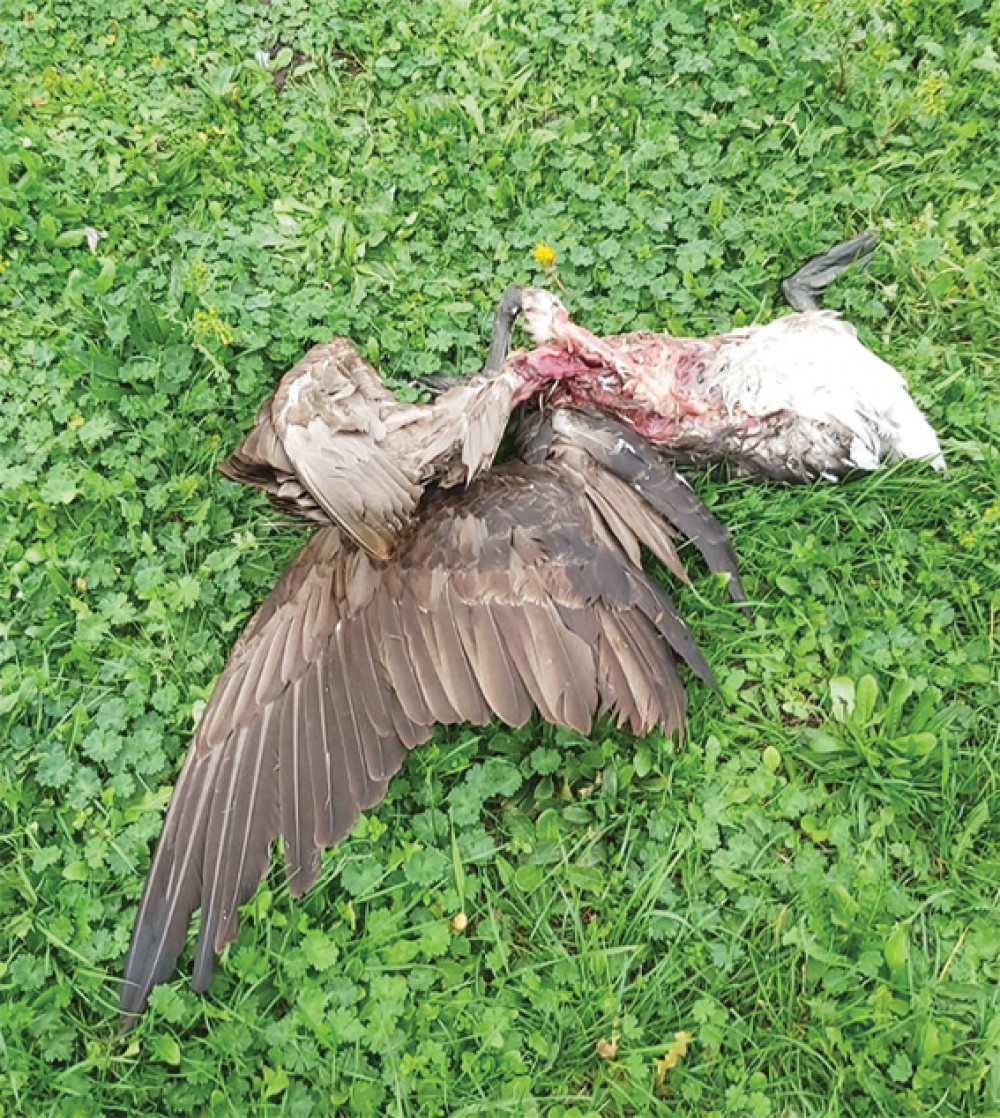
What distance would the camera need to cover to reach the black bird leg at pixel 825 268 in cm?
321

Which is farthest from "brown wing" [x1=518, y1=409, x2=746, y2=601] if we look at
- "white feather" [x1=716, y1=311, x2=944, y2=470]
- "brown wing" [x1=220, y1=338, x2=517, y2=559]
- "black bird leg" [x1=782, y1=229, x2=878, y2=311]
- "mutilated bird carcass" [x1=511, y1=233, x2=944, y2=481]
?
"black bird leg" [x1=782, y1=229, x2=878, y2=311]

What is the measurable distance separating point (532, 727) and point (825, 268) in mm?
1841

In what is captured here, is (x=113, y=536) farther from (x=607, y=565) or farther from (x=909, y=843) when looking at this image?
(x=909, y=843)

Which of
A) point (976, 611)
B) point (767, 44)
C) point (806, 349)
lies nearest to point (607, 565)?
point (806, 349)

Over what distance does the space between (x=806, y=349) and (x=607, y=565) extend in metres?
0.93

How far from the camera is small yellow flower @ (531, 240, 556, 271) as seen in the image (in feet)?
10.6

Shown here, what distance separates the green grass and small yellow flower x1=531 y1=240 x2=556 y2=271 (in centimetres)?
5

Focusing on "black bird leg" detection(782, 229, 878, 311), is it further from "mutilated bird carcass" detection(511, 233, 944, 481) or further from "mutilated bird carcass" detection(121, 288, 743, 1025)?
"mutilated bird carcass" detection(121, 288, 743, 1025)

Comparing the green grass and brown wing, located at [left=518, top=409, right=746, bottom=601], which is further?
brown wing, located at [left=518, top=409, right=746, bottom=601]

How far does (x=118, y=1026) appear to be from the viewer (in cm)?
240

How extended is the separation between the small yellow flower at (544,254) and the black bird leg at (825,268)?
78 centimetres

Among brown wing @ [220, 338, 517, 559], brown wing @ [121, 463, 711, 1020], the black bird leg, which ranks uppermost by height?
brown wing @ [220, 338, 517, 559]

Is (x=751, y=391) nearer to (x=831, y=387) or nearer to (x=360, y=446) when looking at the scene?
(x=831, y=387)

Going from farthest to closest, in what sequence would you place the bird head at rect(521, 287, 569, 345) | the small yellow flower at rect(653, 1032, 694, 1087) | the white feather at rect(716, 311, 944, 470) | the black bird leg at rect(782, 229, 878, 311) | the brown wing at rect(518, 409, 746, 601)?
the black bird leg at rect(782, 229, 878, 311)
the bird head at rect(521, 287, 569, 345)
the white feather at rect(716, 311, 944, 470)
the brown wing at rect(518, 409, 746, 601)
the small yellow flower at rect(653, 1032, 694, 1087)
